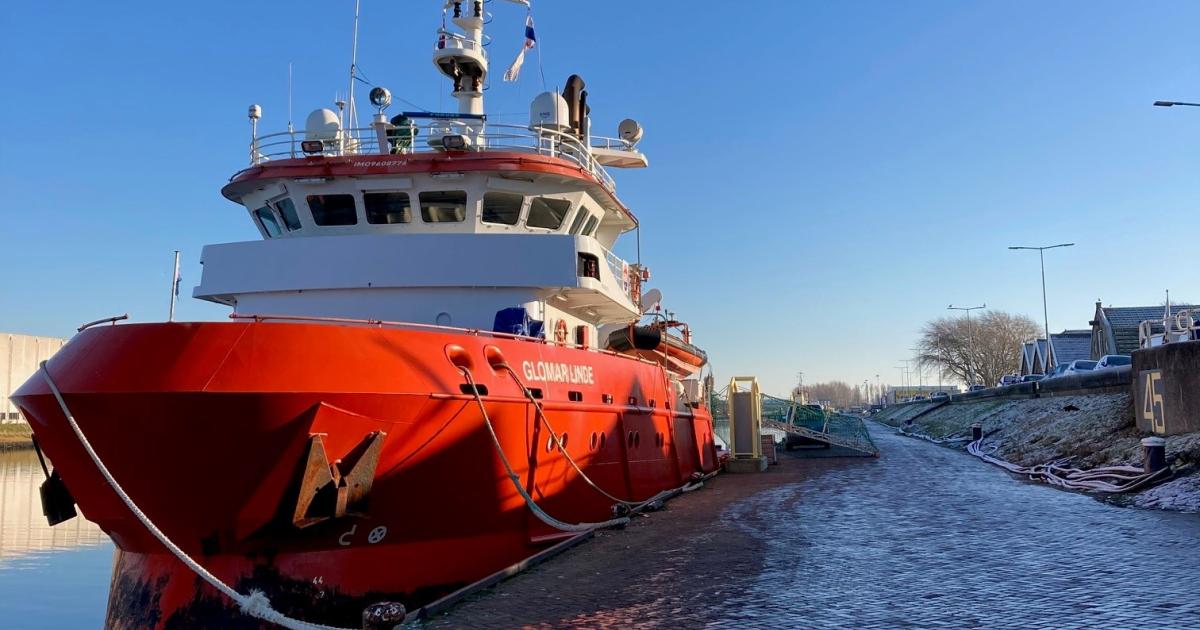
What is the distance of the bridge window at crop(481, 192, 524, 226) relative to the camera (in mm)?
12326

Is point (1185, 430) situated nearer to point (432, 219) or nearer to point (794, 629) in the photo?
point (794, 629)

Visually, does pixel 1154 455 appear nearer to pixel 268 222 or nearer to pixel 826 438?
pixel 268 222

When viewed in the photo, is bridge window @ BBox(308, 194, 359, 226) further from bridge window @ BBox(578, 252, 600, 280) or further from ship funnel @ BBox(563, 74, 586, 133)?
ship funnel @ BBox(563, 74, 586, 133)

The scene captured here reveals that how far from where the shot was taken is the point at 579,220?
13.6 m

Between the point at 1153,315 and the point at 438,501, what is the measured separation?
57.9 meters

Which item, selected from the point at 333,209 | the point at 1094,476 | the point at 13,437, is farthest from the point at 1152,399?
the point at 13,437

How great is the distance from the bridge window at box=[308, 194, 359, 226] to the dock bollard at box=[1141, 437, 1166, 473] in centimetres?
1253

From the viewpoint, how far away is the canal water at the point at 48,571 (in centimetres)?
1245

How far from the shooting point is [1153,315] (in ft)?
176

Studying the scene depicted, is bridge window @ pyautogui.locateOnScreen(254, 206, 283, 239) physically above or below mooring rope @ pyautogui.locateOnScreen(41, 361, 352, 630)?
above

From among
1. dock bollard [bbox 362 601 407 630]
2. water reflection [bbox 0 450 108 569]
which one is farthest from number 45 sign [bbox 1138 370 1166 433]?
water reflection [bbox 0 450 108 569]

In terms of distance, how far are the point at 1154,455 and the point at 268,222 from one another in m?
14.1

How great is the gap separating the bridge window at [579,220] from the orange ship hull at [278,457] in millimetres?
4695

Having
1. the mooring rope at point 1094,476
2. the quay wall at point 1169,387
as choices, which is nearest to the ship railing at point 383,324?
the mooring rope at point 1094,476
